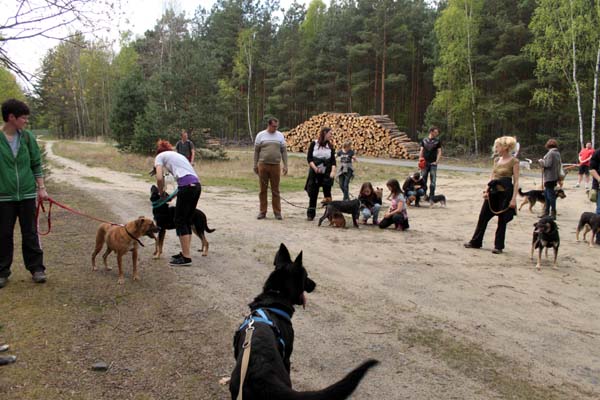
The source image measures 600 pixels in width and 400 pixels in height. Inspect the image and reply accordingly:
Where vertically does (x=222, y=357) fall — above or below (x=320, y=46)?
below

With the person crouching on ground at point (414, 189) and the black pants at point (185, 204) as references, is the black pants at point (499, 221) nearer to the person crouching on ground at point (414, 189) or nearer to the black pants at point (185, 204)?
the black pants at point (185, 204)

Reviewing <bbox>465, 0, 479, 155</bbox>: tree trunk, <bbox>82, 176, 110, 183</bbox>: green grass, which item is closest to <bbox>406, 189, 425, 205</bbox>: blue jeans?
<bbox>82, 176, 110, 183</bbox>: green grass

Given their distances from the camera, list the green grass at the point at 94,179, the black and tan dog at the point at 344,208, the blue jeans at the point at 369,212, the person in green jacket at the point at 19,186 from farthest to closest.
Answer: the green grass at the point at 94,179 < the blue jeans at the point at 369,212 < the black and tan dog at the point at 344,208 < the person in green jacket at the point at 19,186

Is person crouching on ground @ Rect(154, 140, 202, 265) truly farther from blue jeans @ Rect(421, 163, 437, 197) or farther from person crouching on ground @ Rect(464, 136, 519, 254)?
blue jeans @ Rect(421, 163, 437, 197)

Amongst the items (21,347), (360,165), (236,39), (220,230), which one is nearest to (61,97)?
(236,39)

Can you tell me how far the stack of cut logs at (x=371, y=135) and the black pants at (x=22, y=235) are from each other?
25080 millimetres

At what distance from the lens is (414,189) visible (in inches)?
518

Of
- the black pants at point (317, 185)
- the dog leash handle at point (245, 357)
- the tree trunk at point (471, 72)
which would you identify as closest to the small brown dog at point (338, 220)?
the black pants at point (317, 185)

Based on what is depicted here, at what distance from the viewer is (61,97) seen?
5853 cm

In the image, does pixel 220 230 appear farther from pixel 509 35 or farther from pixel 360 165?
pixel 509 35

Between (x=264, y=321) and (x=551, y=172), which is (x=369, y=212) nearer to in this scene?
(x=551, y=172)

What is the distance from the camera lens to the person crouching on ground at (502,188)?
23.9 ft

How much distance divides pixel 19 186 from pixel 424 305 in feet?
15.8

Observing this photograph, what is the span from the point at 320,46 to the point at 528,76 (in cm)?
1926
